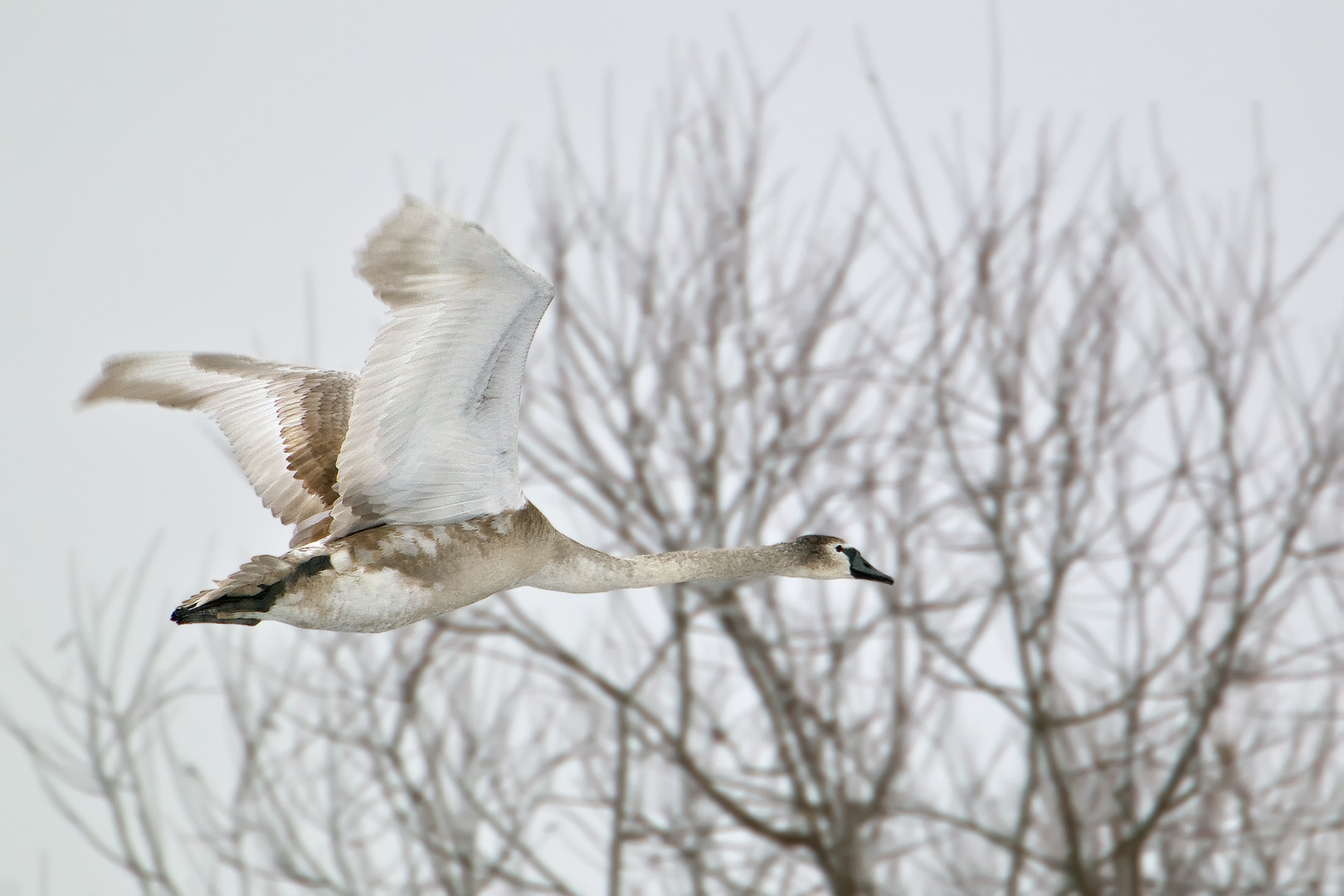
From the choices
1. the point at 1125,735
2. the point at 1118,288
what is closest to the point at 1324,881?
the point at 1125,735

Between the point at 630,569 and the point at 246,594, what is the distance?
0.96 meters

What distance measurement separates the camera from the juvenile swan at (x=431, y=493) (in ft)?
9.17

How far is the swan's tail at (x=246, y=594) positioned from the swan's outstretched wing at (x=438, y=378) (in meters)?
0.30

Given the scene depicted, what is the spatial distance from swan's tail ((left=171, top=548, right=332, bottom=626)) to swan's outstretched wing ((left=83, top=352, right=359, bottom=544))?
75 centimetres

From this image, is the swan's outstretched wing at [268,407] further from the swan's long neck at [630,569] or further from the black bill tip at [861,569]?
the black bill tip at [861,569]

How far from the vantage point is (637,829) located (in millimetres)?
7344

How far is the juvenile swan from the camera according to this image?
9.17ft

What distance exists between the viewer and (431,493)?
3.25 metres

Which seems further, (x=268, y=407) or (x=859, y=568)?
(x=268, y=407)

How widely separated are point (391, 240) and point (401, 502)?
0.76 metres

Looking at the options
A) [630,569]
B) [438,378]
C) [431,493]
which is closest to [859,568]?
[630,569]

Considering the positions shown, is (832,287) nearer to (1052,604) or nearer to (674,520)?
(674,520)

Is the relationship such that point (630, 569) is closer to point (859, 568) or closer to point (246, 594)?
point (859, 568)

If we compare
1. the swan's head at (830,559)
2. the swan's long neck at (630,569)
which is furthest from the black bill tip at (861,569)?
the swan's long neck at (630,569)
